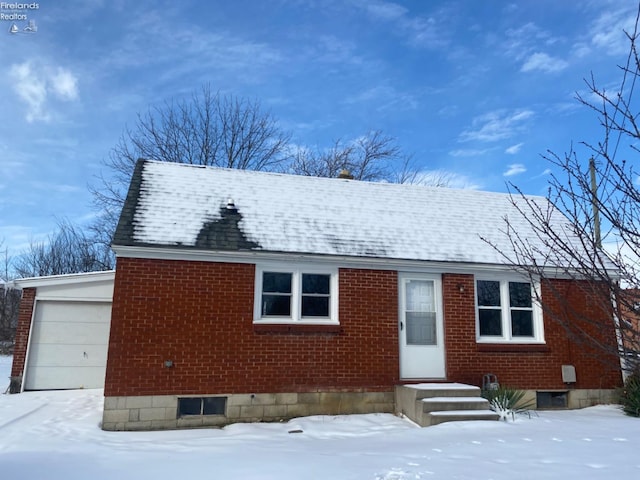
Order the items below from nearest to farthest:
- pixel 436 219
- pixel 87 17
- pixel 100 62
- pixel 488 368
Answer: pixel 488 368
pixel 436 219
pixel 87 17
pixel 100 62

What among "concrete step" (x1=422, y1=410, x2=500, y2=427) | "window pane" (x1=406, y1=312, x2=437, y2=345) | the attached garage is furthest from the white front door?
the attached garage

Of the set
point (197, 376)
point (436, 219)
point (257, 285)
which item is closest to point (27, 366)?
point (197, 376)

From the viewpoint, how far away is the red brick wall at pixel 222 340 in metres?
8.45

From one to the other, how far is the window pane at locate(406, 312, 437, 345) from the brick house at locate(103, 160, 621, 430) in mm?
29

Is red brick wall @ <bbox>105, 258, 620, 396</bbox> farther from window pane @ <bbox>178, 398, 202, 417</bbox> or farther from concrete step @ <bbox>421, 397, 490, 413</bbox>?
concrete step @ <bbox>421, 397, 490, 413</bbox>

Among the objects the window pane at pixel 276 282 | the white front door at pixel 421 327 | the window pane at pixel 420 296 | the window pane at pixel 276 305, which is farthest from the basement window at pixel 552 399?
the window pane at pixel 276 282

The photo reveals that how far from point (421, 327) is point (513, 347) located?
6.76 feet

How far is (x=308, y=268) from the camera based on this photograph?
957cm

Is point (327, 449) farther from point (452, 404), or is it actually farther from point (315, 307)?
point (315, 307)

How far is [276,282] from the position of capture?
31.0 ft

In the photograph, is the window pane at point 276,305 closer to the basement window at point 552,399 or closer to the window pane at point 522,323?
the window pane at point 522,323

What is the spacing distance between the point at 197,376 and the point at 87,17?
977cm

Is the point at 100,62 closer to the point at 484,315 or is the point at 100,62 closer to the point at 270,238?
the point at 270,238

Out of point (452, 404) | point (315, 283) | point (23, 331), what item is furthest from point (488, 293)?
point (23, 331)
